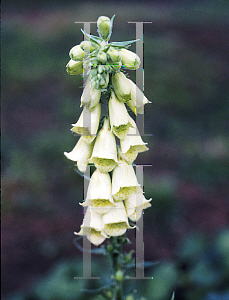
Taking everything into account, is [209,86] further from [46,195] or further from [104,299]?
[104,299]

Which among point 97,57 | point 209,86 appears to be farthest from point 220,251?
point 209,86

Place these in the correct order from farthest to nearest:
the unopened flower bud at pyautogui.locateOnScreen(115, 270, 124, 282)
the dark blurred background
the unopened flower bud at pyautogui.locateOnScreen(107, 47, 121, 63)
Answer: the dark blurred background < the unopened flower bud at pyautogui.locateOnScreen(115, 270, 124, 282) < the unopened flower bud at pyautogui.locateOnScreen(107, 47, 121, 63)

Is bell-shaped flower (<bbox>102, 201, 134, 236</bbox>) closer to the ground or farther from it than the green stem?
farther from it

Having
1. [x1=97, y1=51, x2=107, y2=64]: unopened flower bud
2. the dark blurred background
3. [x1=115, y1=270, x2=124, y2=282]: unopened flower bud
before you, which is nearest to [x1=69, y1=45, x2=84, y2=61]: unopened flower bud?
[x1=97, y1=51, x2=107, y2=64]: unopened flower bud

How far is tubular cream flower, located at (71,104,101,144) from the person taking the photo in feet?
5.69

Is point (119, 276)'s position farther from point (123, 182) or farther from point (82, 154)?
point (82, 154)

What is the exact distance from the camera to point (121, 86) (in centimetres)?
167

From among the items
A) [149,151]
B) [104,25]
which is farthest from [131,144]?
[149,151]

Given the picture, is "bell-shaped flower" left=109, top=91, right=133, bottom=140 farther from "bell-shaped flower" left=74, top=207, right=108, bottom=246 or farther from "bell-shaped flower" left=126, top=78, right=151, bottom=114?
"bell-shaped flower" left=74, top=207, right=108, bottom=246

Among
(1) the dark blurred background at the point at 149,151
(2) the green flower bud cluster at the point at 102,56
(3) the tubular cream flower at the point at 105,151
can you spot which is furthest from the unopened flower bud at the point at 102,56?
(1) the dark blurred background at the point at 149,151

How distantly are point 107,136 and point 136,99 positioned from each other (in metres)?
0.28

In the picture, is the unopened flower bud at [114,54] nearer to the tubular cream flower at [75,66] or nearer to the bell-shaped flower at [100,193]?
the tubular cream flower at [75,66]

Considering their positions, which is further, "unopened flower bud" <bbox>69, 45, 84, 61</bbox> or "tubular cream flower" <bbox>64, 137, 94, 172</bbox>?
"tubular cream flower" <bbox>64, 137, 94, 172</bbox>

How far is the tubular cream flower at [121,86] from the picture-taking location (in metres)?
1.67
